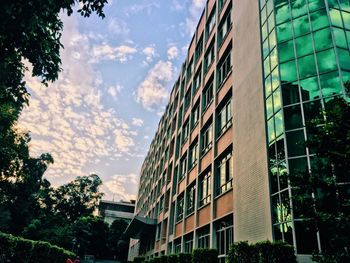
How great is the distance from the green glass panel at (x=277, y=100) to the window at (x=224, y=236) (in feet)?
21.6

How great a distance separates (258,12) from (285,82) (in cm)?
540

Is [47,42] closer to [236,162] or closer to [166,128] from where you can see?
[236,162]

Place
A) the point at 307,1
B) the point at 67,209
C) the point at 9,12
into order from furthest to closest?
1. the point at 67,209
2. the point at 307,1
3. the point at 9,12

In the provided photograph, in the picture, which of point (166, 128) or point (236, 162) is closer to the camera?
point (236, 162)

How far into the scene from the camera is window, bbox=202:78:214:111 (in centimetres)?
2307

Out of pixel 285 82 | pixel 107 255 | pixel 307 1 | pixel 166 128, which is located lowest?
pixel 107 255

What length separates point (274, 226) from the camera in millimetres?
11102

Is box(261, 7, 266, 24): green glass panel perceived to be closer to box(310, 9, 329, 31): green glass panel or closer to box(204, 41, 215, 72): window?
box(310, 9, 329, 31): green glass panel

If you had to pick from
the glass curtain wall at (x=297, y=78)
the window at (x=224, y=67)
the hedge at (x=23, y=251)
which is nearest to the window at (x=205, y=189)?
the window at (x=224, y=67)

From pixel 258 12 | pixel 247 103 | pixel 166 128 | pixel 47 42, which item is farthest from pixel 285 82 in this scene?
pixel 166 128

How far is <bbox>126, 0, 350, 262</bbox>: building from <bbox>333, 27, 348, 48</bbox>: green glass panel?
0.05 m

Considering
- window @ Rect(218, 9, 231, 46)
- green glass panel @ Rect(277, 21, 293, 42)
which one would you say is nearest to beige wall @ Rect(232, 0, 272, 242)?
green glass panel @ Rect(277, 21, 293, 42)

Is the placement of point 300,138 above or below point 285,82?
below

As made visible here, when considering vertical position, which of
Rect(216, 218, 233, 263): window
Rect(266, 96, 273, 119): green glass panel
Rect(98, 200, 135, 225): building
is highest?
Rect(98, 200, 135, 225): building
